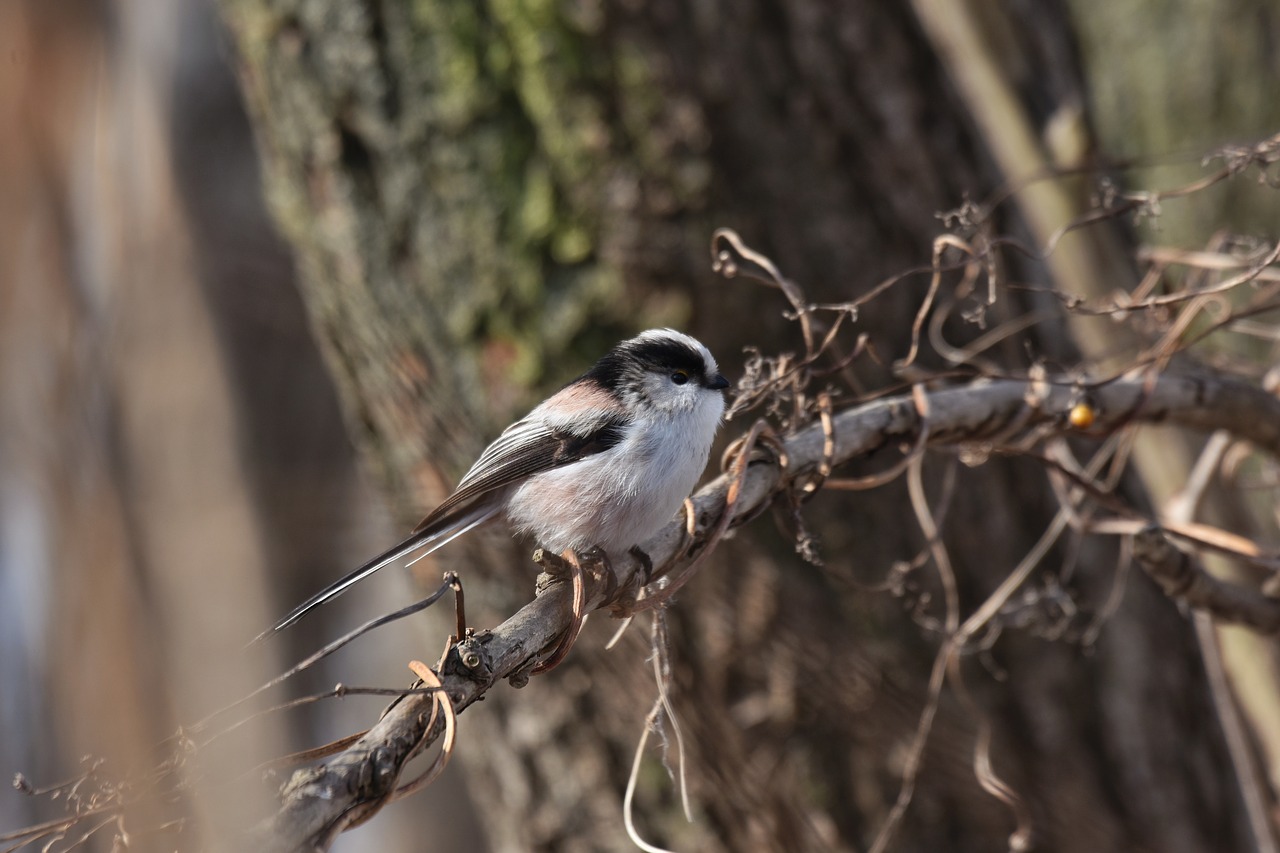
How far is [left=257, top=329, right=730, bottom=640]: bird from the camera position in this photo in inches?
80.7

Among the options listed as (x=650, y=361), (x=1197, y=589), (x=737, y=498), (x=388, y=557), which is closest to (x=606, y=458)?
(x=650, y=361)

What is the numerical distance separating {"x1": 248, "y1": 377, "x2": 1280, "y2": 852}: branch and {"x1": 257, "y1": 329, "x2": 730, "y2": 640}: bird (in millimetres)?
234

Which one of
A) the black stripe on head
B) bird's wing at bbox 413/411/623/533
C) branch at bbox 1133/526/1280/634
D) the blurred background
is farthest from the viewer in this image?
the blurred background

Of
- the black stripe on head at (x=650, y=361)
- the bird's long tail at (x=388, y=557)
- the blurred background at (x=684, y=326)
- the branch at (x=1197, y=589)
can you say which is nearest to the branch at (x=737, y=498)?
the branch at (x=1197, y=589)

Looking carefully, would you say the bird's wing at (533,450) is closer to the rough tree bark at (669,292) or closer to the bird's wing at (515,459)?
the bird's wing at (515,459)

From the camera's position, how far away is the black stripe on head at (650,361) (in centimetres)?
231

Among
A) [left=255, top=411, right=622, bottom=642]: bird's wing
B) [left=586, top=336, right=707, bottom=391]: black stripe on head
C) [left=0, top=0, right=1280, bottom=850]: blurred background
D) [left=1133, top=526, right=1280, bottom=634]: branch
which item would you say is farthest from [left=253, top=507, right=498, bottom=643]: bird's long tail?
[left=1133, top=526, right=1280, bottom=634]: branch

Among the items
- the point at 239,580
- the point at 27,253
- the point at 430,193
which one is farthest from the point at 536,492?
the point at 27,253

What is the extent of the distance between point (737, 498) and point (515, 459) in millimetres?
833

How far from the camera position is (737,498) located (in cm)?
146

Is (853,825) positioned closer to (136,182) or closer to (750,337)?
(750,337)

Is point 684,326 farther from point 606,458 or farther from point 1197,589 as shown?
point 1197,589

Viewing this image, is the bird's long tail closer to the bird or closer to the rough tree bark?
the bird

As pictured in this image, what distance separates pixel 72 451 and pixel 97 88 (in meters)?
1.85
